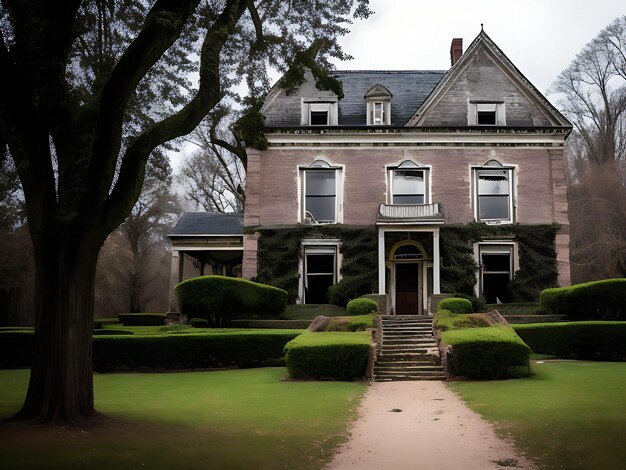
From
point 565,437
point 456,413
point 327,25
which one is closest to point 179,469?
point 565,437

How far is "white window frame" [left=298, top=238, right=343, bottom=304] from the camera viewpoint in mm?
30781

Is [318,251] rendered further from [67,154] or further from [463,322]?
[67,154]

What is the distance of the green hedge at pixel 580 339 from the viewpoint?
19234 mm

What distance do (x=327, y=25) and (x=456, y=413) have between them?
749 cm

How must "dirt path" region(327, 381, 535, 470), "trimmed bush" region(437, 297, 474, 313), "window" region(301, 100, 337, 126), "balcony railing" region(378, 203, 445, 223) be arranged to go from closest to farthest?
"dirt path" region(327, 381, 535, 470), "trimmed bush" region(437, 297, 474, 313), "balcony railing" region(378, 203, 445, 223), "window" region(301, 100, 337, 126)

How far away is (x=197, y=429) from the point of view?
32.1 feet

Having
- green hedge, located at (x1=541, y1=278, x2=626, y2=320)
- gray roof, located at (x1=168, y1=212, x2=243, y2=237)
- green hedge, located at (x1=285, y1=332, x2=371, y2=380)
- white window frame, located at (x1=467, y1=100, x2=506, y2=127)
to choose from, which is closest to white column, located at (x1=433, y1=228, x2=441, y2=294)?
green hedge, located at (x1=541, y1=278, x2=626, y2=320)

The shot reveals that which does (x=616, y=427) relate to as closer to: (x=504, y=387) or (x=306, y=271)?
(x=504, y=387)

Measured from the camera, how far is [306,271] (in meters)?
31.1

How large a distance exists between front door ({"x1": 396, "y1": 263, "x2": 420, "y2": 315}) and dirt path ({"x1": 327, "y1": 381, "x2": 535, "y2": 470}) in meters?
17.5

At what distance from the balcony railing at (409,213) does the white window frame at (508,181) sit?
2.23 m

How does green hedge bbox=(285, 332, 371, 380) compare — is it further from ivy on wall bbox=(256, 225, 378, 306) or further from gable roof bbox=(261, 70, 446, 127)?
gable roof bbox=(261, 70, 446, 127)

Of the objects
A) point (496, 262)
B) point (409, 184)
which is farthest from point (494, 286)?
point (409, 184)

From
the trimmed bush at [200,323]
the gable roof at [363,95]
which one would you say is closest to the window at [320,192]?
the gable roof at [363,95]
